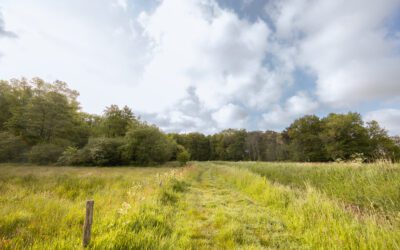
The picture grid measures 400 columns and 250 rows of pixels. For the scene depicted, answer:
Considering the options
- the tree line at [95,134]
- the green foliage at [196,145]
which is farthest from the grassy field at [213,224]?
the green foliage at [196,145]

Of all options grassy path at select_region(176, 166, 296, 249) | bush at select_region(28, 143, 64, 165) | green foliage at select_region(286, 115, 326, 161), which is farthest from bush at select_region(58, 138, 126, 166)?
green foliage at select_region(286, 115, 326, 161)

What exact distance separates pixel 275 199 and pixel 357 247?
11.5 ft

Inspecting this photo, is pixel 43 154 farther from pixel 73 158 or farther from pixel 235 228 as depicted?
pixel 235 228

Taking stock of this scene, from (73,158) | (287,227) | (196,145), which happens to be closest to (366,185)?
(287,227)

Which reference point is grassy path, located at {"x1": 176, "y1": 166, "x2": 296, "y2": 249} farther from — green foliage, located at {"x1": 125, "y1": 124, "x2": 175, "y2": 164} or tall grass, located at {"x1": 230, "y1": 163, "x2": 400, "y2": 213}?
green foliage, located at {"x1": 125, "y1": 124, "x2": 175, "y2": 164}

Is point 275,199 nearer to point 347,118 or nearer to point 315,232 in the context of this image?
point 315,232

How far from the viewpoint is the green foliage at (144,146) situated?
107 feet

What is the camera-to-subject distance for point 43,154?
27.8 meters

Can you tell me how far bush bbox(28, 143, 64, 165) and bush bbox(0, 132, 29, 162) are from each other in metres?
2.69

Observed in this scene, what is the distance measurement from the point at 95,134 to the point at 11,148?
1561cm

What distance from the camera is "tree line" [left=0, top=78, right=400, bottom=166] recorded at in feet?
96.6

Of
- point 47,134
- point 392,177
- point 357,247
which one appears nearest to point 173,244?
point 357,247

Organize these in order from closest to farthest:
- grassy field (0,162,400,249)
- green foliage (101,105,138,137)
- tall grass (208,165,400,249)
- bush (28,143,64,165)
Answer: tall grass (208,165,400,249) < grassy field (0,162,400,249) < bush (28,143,64,165) < green foliage (101,105,138,137)

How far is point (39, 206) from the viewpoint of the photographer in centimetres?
489
